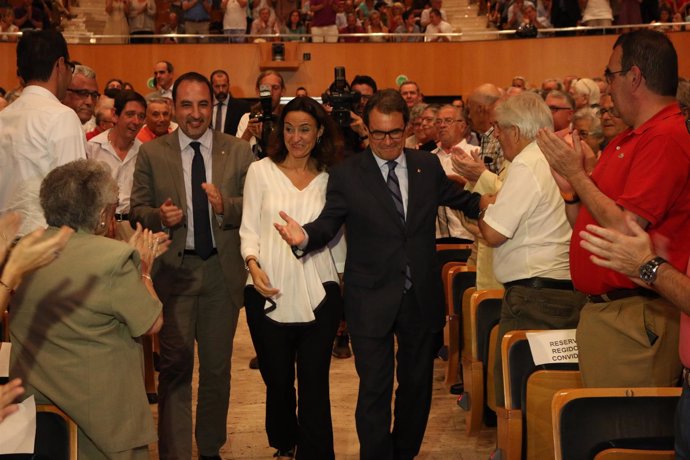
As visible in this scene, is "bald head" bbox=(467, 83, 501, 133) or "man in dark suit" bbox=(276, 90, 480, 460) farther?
"bald head" bbox=(467, 83, 501, 133)

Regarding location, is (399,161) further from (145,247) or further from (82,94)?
(82,94)

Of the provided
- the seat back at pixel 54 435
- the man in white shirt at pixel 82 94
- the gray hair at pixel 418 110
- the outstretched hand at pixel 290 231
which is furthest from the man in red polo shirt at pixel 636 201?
the gray hair at pixel 418 110

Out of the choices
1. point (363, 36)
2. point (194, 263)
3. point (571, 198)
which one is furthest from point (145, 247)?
point (363, 36)

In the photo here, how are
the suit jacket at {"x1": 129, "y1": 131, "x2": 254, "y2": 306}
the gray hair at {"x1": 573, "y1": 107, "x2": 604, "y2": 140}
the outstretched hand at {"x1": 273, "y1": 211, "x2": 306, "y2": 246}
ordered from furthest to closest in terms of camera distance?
1. the gray hair at {"x1": 573, "y1": 107, "x2": 604, "y2": 140}
2. the suit jacket at {"x1": 129, "y1": 131, "x2": 254, "y2": 306}
3. the outstretched hand at {"x1": 273, "y1": 211, "x2": 306, "y2": 246}

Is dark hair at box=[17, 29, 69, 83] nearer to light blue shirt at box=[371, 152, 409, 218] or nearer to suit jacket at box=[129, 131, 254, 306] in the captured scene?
suit jacket at box=[129, 131, 254, 306]

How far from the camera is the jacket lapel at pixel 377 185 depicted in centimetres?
378

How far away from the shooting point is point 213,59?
1434 centimetres

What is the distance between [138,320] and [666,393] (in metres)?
1.65

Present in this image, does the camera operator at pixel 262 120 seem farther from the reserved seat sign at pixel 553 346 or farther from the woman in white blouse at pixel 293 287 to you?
the reserved seat sign at pixel 553 346

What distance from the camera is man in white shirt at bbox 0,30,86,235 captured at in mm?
3617

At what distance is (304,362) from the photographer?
388cm

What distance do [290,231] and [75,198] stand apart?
0.92 m

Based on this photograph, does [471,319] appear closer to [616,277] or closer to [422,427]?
[422,427]

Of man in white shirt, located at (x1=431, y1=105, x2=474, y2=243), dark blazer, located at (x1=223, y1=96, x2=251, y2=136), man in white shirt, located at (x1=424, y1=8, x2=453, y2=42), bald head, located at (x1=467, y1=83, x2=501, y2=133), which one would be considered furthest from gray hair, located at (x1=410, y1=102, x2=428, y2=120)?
man in white shirt, located at (x1=424, y1=8, x2=453, y2=42)
